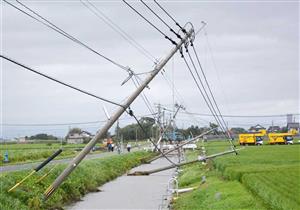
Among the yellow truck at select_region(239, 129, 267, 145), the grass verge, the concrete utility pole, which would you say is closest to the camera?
the concrete utility pole

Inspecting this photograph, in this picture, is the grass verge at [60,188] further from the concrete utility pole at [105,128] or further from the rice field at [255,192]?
the rice field at [255,192]

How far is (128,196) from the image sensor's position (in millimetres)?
33250

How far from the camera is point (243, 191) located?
1961 cm

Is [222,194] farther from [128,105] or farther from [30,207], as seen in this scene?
[30,207]

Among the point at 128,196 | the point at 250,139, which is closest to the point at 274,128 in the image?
the point at 250,139

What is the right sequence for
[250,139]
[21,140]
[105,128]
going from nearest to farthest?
Result: [105,128] < [250,139] < [21,140]

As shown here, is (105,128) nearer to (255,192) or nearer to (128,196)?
(255,192)

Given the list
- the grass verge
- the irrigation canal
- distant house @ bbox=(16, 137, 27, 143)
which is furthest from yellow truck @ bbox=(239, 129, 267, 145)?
distant house @ bbox=(16, 137, 27, 143)

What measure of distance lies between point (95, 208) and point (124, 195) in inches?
254

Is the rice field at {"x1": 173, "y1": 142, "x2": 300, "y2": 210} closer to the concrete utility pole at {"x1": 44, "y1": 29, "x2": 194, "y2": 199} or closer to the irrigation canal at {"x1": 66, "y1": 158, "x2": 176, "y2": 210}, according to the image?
the irrigation canal at {"x1": 66, "y1": 158, "x2": 176, "y2": 210}

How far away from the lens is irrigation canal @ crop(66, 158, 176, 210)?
1123 inches

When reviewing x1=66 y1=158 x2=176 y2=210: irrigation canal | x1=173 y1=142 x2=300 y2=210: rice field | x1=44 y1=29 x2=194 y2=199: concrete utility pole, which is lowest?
x1=66 y1=158 x2=176 y2=210: irrigation canal

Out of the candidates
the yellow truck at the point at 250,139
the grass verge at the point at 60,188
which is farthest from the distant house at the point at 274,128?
the grass verge at the point at 60,188

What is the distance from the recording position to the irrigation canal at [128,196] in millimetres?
28531
